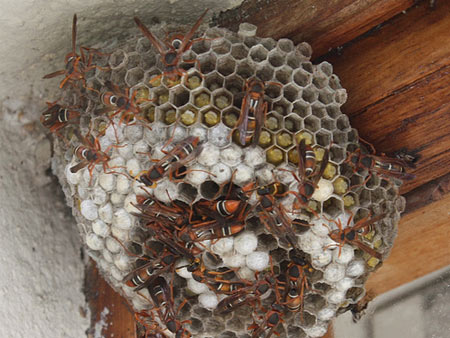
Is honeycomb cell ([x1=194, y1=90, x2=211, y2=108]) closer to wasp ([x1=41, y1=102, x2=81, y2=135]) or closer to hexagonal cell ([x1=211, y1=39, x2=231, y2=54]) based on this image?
hexagonal cell ([x1=211, y1=39, x2=231, y2=54])

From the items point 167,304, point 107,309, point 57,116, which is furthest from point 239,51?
point 107,309

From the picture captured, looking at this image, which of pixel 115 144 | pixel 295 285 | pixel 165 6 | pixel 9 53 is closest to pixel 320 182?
pixel 295 285

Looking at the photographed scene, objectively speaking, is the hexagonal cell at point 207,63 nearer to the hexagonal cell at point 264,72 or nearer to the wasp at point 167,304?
the hexagonal cell at point 264,72

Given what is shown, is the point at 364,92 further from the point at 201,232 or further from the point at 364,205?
the point at 201,232

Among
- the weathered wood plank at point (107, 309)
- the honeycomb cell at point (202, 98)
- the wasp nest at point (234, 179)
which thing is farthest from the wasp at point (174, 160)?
the weathered wood plank at point (107, 309)

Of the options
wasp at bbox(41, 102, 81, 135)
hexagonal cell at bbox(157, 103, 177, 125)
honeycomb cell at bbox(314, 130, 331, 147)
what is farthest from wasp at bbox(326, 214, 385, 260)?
wasp at bbox(41, 102, 81, 135)

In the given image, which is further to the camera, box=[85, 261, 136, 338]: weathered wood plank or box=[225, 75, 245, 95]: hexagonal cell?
box=[85, 261, 136, 338]: weathered wood plank

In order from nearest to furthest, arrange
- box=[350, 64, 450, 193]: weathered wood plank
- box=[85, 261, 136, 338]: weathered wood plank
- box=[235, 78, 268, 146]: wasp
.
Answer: box=[235, 78, 268, 146]: wasp → box=[350, 64, 450, 193]: weathered wood plank → box=[85, 261, 136, 338]: weathered wood plank
